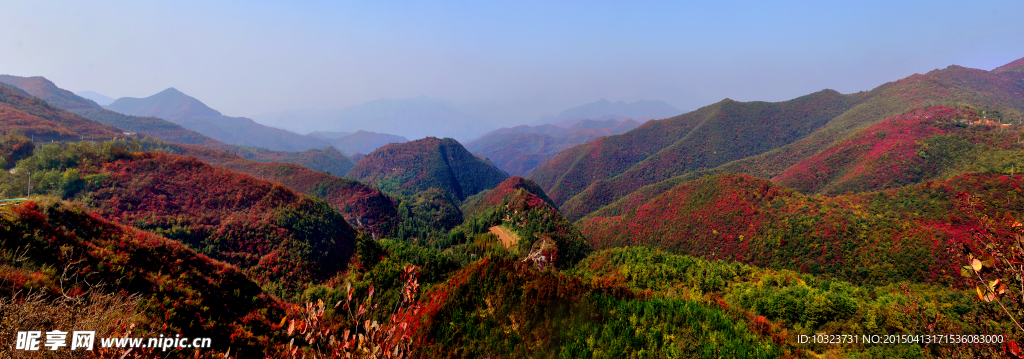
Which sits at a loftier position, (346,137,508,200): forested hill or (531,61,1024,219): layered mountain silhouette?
(531,61,1024,219): layered mountain silhouette

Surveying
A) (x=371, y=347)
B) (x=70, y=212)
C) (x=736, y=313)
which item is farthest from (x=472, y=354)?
(x=70, y=212)

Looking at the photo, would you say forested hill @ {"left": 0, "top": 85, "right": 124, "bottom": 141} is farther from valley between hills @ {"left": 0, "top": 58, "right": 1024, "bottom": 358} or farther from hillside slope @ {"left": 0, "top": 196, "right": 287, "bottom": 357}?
hillside slope @ {"left": 0, "top": 196, "right": 287, "bottom": 357}

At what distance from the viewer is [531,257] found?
1788cm

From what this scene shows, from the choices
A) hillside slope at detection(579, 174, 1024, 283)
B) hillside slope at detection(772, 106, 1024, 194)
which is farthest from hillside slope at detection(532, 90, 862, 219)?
hillside slope at detection(579, 174, 1024, 283)

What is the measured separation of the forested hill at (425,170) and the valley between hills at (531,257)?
29.4 meters

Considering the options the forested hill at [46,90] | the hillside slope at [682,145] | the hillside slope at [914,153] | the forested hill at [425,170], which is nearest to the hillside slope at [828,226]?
the hillside slope at [914,153]

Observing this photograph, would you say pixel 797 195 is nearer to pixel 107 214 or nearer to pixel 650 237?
pixel 650 237

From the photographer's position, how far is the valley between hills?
17.1ft

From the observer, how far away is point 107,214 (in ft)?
80.1

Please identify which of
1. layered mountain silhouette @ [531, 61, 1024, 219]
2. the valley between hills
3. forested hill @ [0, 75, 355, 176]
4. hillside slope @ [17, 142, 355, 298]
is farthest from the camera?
forested hill @ [0, 75, 355, 176]

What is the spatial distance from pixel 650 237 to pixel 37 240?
51.1 metres

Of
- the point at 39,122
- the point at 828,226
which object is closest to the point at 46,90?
the point at 39,122

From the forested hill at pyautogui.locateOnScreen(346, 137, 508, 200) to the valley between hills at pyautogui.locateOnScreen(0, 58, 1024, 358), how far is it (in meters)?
29.4

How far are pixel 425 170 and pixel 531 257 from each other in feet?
331
